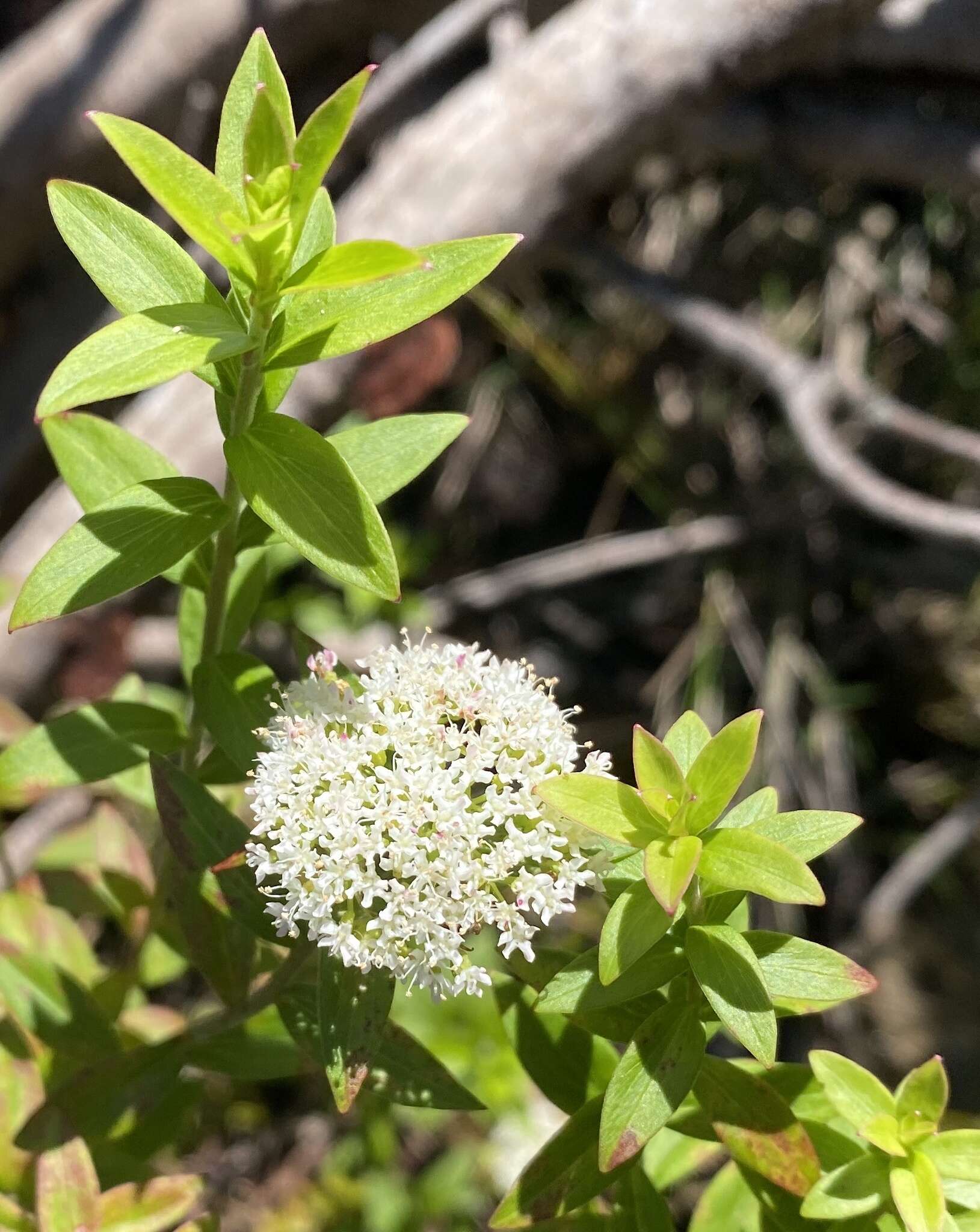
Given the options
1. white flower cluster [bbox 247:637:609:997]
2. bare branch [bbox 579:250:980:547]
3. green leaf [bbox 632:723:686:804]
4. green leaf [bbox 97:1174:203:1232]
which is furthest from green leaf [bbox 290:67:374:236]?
bare branch [bbox 579:250:980:547]

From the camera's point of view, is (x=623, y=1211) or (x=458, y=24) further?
(x=458, y=24)

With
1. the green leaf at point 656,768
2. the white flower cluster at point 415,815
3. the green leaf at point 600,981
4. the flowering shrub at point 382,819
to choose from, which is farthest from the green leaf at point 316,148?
the green leaf at point 600,981

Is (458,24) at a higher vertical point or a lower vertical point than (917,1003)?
higher

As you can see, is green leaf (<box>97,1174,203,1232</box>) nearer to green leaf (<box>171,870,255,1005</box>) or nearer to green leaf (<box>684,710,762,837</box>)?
green leaf (<box>171,870,255,1005</box>)

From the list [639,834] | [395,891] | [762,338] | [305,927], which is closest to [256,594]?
[305,927]

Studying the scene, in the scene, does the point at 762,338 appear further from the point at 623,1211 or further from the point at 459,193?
the point at 623,1211

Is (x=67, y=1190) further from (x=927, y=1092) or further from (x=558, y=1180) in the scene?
(x=927, y=1092)

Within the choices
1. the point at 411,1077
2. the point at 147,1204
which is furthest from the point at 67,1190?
the point at 411,1077
